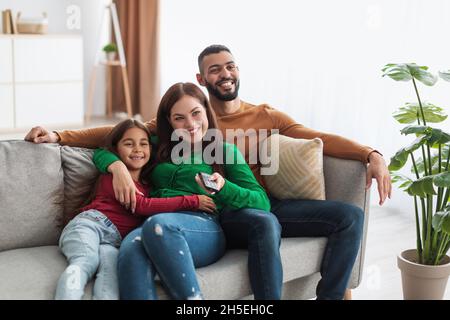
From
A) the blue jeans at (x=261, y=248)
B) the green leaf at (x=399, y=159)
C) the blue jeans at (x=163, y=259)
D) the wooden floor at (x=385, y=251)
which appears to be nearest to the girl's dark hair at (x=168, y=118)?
the blue jeans at (x=261, y=248)

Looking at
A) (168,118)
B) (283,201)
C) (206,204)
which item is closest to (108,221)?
(206,204)

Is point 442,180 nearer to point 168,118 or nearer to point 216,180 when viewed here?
point 216,180

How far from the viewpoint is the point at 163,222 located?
189 cm

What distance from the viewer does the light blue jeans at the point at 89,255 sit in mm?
1773

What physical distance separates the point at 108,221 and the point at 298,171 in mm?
718

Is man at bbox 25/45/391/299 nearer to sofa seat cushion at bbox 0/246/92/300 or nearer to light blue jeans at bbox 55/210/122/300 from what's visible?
light blue jeans at bbox 55/210/122/300

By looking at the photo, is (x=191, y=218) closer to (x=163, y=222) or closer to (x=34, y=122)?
(x=163, y=222)

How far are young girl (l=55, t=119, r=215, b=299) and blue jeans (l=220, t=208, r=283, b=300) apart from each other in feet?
0.43

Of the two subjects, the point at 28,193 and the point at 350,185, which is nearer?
the point at 28,193

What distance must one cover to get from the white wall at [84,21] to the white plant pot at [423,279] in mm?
4320

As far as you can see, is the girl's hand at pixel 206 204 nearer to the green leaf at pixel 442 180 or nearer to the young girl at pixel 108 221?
the young girl at pixel 108 221

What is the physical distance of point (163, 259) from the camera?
5.94 feet

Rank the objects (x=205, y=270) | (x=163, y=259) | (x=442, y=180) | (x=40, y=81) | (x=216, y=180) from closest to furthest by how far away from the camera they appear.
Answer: (x=163, y=259)
(x=205, y=270)
(x=216, y=180)
(x=442, y=180)
(x=40, y=81)

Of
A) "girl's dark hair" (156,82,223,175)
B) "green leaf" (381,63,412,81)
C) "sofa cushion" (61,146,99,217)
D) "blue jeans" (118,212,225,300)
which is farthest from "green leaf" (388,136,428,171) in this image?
"sofa cushion" (61,146,99,217)
